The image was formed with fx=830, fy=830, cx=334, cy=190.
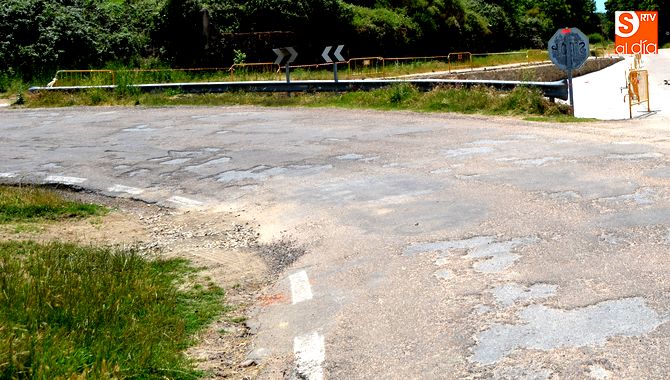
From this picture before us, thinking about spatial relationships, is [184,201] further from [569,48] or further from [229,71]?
[229,71]

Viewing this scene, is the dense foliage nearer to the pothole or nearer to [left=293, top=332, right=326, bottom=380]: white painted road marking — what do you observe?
[left=293, top=332, right=326, bottom=380]: white painted road marking

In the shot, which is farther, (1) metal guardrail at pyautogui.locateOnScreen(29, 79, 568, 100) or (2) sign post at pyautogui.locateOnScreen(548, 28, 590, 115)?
(1) metal guardrail at pyautogui.locateOnScreen(29, 79, 568, 100)

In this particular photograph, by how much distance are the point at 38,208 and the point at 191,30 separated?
1235 inches

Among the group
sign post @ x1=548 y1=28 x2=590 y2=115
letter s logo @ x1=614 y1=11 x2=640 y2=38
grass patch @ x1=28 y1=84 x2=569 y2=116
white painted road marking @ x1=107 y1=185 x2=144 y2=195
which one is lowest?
white painted road marking @ x1=107 y1=185 x2=144 y2=195

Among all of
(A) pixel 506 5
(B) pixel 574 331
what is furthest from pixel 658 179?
(A) pixel 506 5

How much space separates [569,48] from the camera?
17984mm

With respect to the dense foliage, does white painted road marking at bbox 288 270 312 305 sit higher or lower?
lower

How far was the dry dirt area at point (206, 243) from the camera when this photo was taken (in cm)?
648

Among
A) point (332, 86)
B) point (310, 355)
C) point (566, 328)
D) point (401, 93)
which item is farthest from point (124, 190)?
point (332, 86)

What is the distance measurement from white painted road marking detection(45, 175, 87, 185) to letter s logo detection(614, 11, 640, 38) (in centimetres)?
1489

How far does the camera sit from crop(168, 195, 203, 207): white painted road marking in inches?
478

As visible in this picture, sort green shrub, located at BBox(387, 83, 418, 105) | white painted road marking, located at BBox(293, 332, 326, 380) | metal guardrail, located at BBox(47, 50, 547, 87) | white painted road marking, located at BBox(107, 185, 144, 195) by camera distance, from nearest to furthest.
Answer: white painted road marking, located at BBox(293, 332, 326, 380) → white painted road marking, located at BBox(107, 185, 144, 195) → green shrub, located at BBox(387, 83, 418, 105) → metal guardrail, located at BBox(47, 50, 547, 87)

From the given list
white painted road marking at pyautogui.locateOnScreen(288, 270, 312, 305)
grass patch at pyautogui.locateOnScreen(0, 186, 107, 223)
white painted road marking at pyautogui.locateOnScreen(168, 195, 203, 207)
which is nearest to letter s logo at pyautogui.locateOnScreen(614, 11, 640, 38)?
white painted road marking at pyautogui.locateOnScreen(168, 195, 203, 207)

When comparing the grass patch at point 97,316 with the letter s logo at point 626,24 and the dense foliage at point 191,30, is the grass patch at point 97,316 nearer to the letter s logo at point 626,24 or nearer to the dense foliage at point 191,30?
the letter s logo at point 626,24
